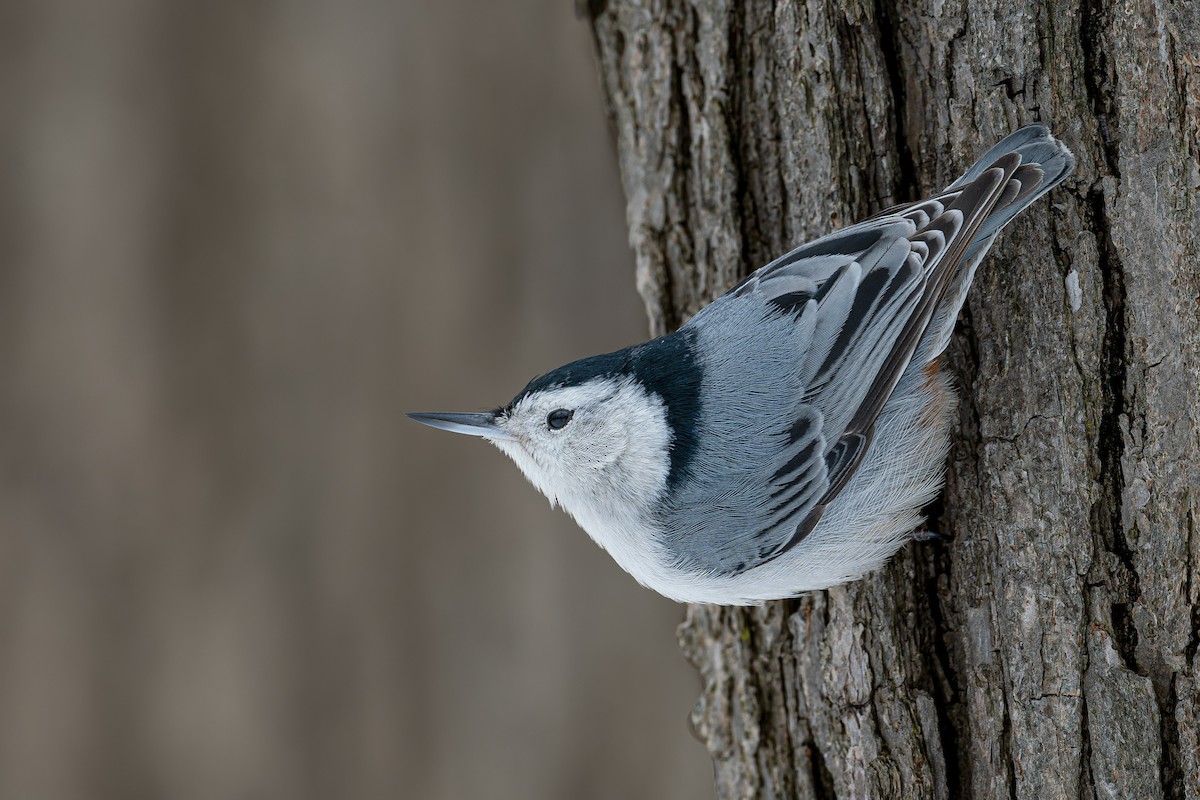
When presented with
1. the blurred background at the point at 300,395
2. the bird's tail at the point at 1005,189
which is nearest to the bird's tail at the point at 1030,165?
the bird's tail at the point at 1005,189

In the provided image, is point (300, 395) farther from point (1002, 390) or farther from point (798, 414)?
point (1002, 390)

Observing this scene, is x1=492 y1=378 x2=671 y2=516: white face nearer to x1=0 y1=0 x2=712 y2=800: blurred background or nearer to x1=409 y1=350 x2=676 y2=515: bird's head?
x1=409 y1=350 x2=676 y2=515: bird's head

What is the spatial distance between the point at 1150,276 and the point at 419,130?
6.01 ft

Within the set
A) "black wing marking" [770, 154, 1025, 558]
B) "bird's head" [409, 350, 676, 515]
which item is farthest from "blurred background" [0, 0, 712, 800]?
"black wing marking" [770, 154, 1025, 558]

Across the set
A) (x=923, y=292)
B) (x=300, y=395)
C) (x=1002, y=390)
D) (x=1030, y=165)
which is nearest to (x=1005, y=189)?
(x=1030, y=165)

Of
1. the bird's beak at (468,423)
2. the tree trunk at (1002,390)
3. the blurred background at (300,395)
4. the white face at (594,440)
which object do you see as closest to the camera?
the tree trunk at (1002,390)

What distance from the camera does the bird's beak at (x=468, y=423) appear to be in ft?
5.98

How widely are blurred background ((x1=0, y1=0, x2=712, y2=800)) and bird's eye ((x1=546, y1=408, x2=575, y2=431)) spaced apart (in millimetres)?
903

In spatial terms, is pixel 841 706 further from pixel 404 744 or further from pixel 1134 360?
pixel 404 744

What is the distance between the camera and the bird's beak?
182 centimetres

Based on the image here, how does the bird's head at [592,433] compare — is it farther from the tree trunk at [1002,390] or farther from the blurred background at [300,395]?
the blurred background at [300,395]

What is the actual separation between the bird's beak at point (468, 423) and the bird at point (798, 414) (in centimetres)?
20

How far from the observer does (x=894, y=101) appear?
5.70ft

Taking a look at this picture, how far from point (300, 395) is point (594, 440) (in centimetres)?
118
